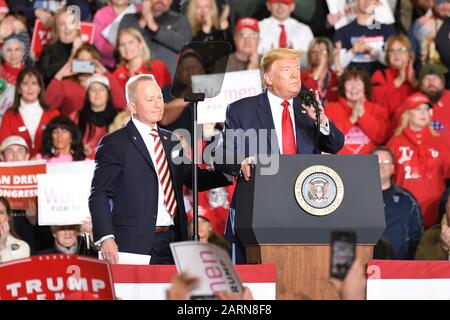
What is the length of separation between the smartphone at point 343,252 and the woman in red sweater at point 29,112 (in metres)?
5.62

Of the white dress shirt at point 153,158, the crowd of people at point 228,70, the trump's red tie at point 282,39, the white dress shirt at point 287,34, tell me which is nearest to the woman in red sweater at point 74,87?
the crowd of people at point 228,70

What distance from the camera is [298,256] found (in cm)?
531

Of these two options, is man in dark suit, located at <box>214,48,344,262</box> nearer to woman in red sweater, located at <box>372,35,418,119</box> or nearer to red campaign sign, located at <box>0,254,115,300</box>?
red campaign sign, located at <box>0,254,115,300</box>

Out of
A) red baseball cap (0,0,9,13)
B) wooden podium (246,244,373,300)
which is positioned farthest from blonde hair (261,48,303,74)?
red baseball cap (0,0,9,13)

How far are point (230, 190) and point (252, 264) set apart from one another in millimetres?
3218

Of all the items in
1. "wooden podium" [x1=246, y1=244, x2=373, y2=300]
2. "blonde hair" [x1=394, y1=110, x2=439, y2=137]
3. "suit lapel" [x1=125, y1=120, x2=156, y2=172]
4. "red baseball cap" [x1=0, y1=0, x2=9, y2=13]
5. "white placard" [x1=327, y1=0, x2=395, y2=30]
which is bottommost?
"wooden podium" [x1=246, y1=244, x2=373, y2=300]

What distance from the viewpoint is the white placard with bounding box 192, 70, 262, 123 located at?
28.0 feet

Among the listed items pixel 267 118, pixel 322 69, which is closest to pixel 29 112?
pixel 322 69

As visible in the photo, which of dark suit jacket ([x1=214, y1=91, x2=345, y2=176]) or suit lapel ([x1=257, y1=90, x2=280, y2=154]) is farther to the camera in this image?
suit lapel ([x1=257, y1=90, x2=280, y2=154])

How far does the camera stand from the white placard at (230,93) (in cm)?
855

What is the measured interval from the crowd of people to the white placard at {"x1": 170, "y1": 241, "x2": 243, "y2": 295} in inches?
163

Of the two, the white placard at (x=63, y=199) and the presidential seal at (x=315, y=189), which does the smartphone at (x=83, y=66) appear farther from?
the presidential seal at (x=315, y=189)

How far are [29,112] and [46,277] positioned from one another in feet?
15.2

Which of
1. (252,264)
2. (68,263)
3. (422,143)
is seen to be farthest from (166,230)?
(422,143)
